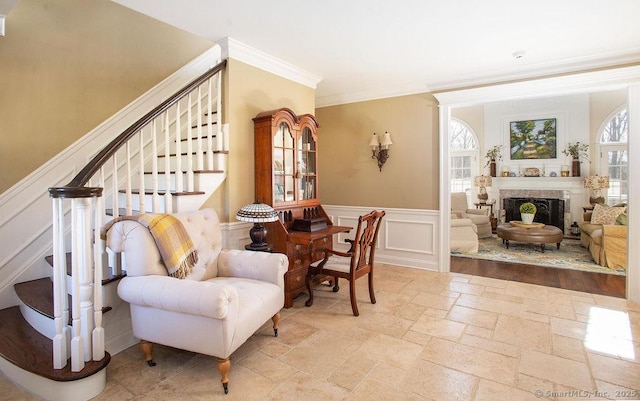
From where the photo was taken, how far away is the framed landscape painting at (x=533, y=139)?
7.25m

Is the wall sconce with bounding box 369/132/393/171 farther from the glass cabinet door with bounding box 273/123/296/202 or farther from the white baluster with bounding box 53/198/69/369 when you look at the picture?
the white baluster with bounding box 53/198/69/369

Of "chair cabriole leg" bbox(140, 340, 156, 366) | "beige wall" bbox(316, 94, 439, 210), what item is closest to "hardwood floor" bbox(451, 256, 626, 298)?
"beige wall" bbox(316, 94, 439, 210)

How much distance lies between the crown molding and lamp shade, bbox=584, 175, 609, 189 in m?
6.00

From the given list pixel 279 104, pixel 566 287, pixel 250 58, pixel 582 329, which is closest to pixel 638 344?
pixel 582 329

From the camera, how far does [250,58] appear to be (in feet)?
11.3

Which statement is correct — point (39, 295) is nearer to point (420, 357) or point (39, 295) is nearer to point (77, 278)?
point (77, 278)

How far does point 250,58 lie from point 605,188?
7.21m

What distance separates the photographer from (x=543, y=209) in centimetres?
727

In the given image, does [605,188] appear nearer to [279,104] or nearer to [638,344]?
[638,344]

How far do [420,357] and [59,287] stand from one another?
Answer: 2.34m

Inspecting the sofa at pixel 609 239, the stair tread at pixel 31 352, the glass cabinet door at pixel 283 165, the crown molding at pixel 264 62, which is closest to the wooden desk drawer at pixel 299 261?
the glass cabinet door at pixel 283 165

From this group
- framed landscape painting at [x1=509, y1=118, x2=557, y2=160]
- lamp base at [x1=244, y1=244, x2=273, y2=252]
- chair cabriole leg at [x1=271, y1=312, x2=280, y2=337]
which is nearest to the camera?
chair cabriole leg at [x1=271, y1=312, x2=280, y2=337]

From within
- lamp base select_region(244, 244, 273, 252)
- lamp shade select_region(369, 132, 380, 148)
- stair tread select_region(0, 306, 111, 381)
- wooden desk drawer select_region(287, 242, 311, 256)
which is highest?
lamp shade select_region(369, 132, 380, 148)

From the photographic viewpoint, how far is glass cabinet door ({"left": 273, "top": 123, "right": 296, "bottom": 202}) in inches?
137
